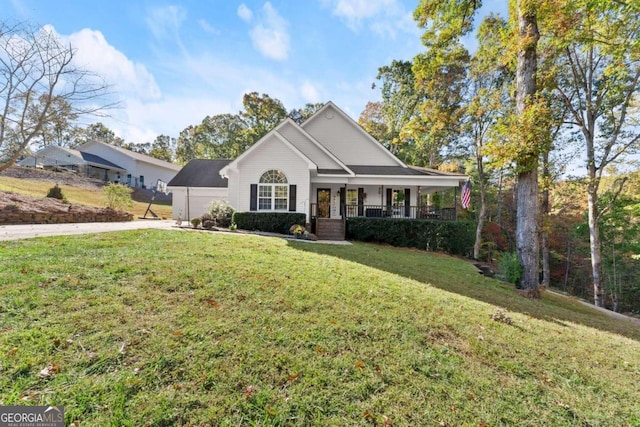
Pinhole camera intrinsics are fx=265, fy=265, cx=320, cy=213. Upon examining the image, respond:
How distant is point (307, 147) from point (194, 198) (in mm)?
11033

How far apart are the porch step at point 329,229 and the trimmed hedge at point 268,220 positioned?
116cm

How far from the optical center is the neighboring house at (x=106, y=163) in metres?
32.5

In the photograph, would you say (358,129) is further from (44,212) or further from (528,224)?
(44,212)

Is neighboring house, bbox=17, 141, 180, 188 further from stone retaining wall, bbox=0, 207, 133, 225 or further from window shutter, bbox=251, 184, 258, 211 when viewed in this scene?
window shutter, bbox=251, 184, 258, 211

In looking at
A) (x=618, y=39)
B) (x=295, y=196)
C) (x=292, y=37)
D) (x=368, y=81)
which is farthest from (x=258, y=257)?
(x=368, y=81)

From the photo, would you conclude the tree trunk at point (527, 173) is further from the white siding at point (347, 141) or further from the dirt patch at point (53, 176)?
the dirt patch at point (53, 176)

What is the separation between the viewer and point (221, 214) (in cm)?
1413

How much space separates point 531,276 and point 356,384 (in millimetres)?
9509

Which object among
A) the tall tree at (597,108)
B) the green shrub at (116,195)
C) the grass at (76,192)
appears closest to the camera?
the tall tree at (597,108)

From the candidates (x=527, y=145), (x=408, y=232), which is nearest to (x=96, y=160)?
(x=408, y=232)

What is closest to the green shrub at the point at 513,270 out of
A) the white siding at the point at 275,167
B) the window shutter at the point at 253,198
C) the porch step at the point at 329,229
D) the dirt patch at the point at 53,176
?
the porch step at the point at 329,229

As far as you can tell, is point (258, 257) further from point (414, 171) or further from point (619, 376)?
point (414, 171)

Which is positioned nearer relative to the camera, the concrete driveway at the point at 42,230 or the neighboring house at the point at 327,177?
the concrete driveway at the point at 42,230

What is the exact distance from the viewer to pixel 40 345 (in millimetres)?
2918
